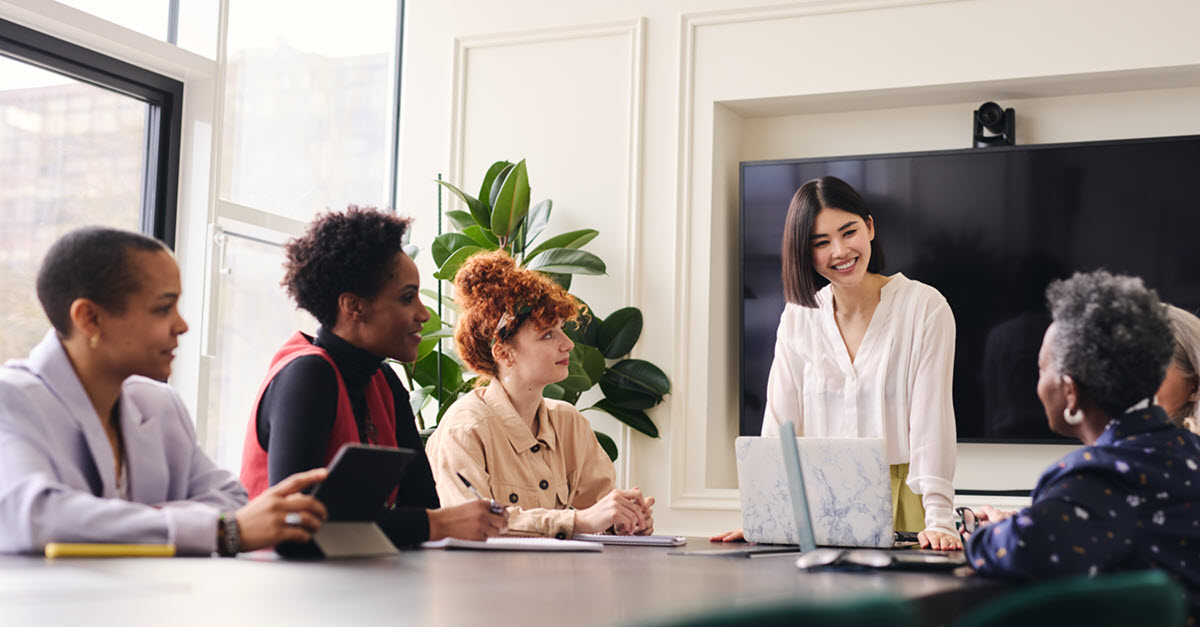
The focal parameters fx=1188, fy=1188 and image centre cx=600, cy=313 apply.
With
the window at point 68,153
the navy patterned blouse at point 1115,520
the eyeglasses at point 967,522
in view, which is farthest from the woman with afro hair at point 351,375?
the window at point 68,153

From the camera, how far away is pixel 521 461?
9.11 ft

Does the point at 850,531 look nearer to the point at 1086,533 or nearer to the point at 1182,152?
the point at 1086,533

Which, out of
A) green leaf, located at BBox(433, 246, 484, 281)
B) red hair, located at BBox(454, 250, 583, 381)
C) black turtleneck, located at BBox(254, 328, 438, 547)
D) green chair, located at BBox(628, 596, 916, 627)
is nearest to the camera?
green chair, located at BBox(628, 596, 916, 627)

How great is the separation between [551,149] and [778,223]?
101 centimetres

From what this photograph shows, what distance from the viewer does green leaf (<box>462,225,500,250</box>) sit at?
4.52 m

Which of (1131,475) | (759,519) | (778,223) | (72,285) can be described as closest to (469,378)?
(778,223)

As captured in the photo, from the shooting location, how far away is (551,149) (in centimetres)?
494

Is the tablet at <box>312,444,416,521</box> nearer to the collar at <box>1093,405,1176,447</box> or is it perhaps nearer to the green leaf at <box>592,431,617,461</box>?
the collar at <box>1093,405,1176,447</box>

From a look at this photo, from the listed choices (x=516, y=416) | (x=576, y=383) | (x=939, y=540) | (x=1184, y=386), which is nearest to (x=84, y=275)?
(x=516, y=416)

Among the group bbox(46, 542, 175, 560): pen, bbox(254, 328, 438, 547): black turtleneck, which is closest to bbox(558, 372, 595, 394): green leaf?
bbox(254, 328, 438, 547): black turtleneck

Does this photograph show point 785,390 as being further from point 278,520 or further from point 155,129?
point 155,129

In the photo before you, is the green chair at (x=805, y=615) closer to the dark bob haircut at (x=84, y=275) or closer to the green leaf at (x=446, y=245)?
the dark bob haircut at (x=84, y=275)

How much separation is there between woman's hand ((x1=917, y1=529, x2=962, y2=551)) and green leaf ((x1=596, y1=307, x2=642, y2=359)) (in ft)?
7.69

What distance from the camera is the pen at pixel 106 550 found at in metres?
1.50
